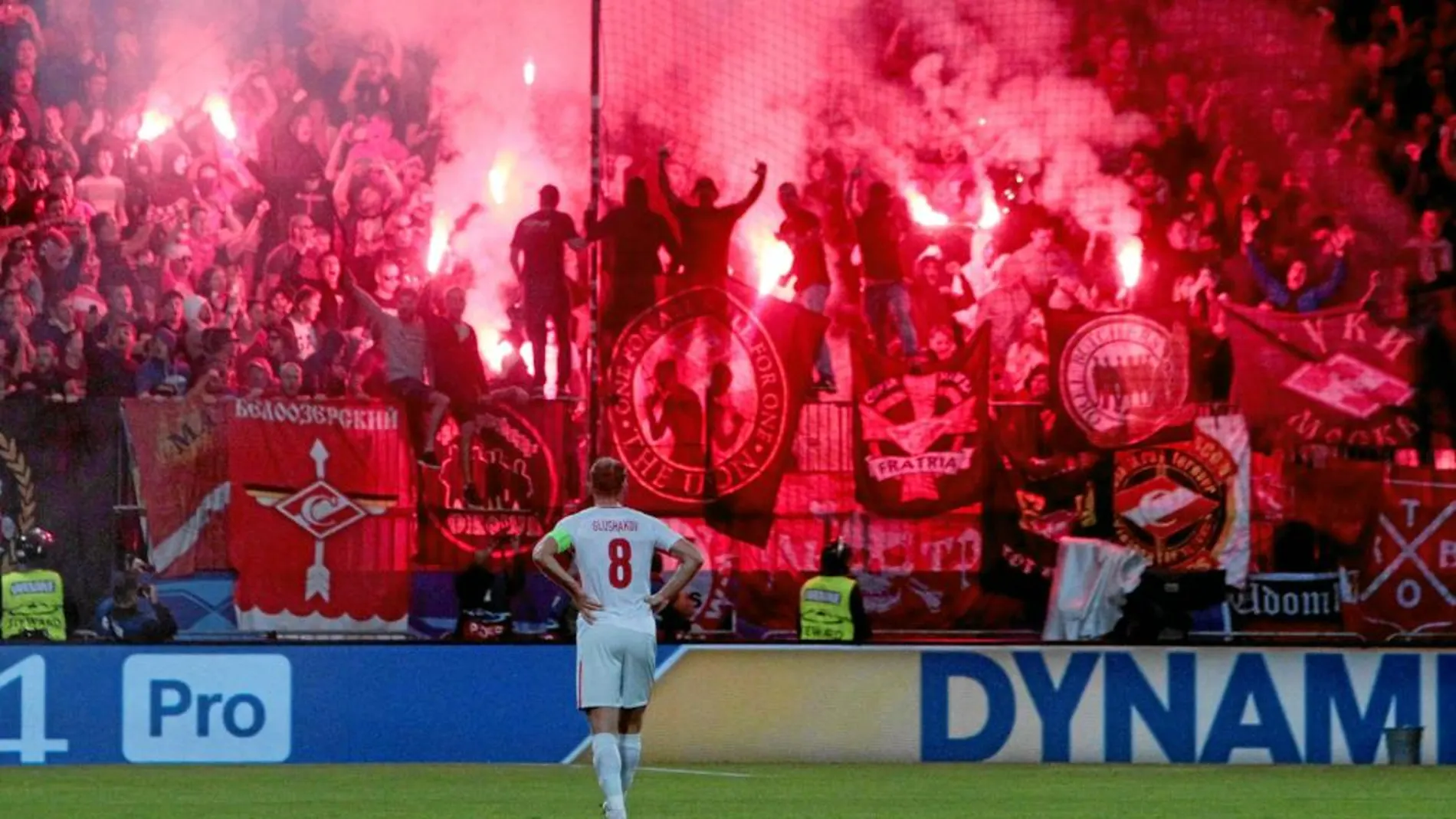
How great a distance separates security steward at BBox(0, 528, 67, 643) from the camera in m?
16.7

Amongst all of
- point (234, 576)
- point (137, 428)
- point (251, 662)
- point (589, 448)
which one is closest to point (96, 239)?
point (137, 428)

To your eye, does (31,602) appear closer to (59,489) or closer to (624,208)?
(59,489)

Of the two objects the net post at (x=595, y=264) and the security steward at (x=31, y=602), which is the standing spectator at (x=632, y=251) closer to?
the net post at (x=595, y=264)

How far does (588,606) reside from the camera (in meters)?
8.47

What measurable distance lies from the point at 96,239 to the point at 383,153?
2.53 meters

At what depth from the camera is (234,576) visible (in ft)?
65.1

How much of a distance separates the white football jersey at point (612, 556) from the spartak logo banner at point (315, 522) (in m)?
11.6

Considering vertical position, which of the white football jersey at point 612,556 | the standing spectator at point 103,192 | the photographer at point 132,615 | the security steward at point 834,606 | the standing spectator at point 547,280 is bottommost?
the photographer at point 132,615

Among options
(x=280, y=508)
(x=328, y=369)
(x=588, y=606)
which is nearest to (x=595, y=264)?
(x=328, y=369)

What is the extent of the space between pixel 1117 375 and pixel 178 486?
26.0 ft

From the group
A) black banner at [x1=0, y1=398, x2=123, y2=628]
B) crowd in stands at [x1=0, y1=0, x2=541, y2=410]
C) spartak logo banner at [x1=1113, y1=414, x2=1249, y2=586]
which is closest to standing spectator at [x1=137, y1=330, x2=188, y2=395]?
crowd in stands at [x1=0, y1=0, x2=541, y2=410]

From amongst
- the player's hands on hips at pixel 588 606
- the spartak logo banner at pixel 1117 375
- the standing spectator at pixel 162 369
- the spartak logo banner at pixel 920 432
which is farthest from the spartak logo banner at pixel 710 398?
the player's hands on hips at pixel 588 606

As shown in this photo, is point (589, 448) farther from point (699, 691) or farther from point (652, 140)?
point (699, 691)

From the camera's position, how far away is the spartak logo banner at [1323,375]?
67.7 ft
